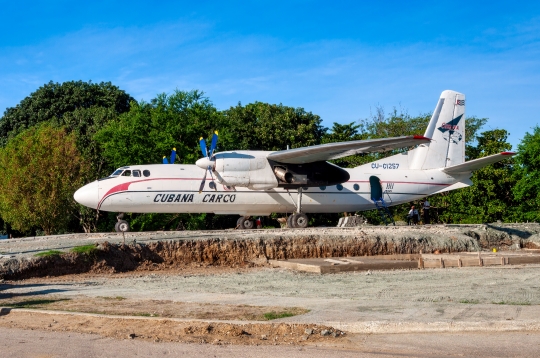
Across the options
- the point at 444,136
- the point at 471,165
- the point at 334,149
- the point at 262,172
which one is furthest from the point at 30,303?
the point at 444,136

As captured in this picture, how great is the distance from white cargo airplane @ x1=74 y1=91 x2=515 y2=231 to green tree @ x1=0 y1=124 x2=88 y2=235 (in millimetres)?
11102

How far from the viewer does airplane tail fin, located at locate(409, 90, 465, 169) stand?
27.8 metres

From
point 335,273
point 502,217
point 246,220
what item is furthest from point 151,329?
point 502,217

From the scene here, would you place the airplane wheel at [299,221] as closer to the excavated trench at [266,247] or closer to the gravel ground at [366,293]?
the excavated trench at [266,247]

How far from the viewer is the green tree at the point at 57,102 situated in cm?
5131

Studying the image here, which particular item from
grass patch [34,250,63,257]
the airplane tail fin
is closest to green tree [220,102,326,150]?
the airplane tail fin

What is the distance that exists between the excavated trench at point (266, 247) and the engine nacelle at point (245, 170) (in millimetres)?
2755

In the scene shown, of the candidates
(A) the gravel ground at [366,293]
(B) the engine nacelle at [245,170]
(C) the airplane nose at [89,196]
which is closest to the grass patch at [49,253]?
(A) the gravel ground at [366,293]

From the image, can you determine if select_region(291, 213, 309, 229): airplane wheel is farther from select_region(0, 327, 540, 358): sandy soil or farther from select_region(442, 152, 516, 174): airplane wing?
select_region(0, 327, 540, 358): sandy soil

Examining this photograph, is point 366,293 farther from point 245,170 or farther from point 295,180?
point 295,180

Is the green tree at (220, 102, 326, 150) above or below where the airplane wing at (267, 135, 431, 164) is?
above

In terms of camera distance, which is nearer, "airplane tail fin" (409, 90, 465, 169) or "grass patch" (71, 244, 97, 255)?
"grass patch" (71, 244, 97, 255)

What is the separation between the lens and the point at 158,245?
1886cm

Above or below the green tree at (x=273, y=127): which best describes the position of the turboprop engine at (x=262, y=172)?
below
